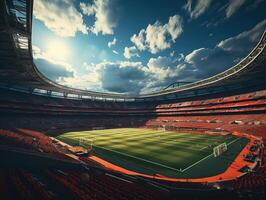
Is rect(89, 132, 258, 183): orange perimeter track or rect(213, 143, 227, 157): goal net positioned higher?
rect(213, 143, 227, 157): goal net

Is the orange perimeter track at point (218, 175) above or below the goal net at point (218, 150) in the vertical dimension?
below

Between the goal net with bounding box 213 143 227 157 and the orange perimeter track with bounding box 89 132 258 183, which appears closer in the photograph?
the orange perimeter track with bounding box 89 132 258 183

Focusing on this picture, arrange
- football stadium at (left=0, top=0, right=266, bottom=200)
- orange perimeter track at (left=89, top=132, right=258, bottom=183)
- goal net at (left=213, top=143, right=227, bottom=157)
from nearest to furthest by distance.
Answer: football stadium at (left=0, top=0, right=266, bottom=200) < orange perimeter track at (left=89, top=132, right=258, bottom=183) < goal net at (left=213, top=143, right=227, bottom=157)

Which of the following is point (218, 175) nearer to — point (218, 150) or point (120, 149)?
point (218, 150)

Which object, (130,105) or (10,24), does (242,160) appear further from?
(130,105)

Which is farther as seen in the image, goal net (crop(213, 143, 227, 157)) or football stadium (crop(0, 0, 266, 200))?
goal net (crop(213, 143, 227, 157))

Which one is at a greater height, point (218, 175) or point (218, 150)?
point (218, 150)

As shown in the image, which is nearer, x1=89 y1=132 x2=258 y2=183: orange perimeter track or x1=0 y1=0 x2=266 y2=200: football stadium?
x1=0 y1=0 x2=266 y2=200: football stadium

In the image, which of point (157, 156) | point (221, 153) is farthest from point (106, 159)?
point (221, 153)

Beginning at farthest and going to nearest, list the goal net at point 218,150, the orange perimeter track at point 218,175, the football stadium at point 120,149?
the goal net at point 218,150, the orange perimeter track at point 218,175, the football stadium at point 120,149

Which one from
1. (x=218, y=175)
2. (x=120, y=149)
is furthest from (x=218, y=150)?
(x=120, y=149)

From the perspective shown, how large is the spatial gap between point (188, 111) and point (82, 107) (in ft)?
155

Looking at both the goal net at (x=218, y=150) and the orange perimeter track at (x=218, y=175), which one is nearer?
the orange perimeter track at (x=218, y=175)

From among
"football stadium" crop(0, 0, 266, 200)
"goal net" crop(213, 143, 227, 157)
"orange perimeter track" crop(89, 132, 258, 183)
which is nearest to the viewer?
"football stadium" crop(0, 0, 266, 200)
